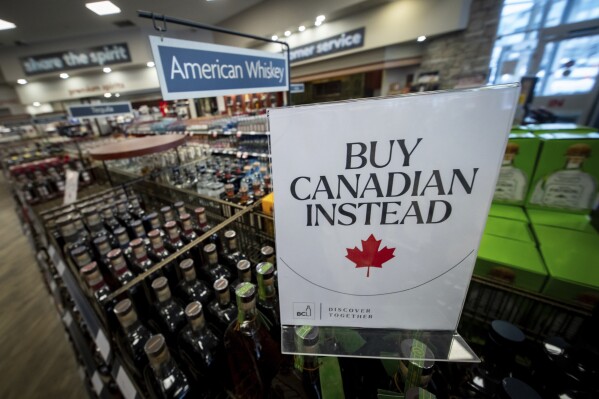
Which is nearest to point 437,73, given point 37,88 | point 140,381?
point 140,381

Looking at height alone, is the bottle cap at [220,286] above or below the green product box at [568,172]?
below

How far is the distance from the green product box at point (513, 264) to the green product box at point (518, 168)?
0.37 m

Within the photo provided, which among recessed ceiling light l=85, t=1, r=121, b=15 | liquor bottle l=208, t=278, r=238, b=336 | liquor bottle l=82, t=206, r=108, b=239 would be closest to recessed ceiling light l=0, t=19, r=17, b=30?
recessed ceiling light l=85, t=1, r=121, b=15

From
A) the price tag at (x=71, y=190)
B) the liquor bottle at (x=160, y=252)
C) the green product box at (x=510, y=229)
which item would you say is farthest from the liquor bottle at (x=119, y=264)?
the green product box at (x=510, y=229)

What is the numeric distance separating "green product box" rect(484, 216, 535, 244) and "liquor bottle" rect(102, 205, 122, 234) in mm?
2002

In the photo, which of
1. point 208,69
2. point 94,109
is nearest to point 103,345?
point 208,69

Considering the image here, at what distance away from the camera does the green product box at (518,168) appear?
3.54ft

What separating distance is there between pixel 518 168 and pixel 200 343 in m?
1.52

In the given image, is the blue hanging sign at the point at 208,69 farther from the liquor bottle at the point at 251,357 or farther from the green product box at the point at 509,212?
the green product box at the point at 509,212

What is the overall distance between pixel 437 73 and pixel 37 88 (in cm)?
1275

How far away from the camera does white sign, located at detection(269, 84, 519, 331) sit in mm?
309

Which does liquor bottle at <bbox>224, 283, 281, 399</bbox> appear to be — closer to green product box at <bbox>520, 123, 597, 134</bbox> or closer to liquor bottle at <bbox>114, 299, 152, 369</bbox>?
liquor bottle at <bbox>114, 299, 152, 369</bbox>

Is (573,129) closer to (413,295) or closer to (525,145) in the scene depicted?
(525,145)

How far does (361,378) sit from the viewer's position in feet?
2.06
